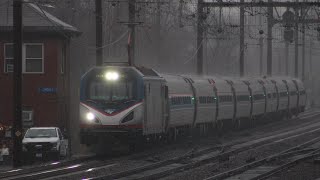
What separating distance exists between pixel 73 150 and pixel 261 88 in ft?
67.1

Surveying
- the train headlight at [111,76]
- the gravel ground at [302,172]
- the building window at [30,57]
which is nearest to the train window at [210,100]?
the building window at [30,57]

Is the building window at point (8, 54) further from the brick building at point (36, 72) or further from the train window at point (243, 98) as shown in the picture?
the train window at point (243, 98)

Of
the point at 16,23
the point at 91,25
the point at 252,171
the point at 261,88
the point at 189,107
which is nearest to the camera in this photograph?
the point at 252,171

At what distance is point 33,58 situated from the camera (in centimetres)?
3441

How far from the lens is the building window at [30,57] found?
34344 mm

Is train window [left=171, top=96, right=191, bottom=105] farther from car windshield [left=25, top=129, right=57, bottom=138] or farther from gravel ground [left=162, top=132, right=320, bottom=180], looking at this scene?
car windshield [left=25, top=129, right=57, bottom=138]

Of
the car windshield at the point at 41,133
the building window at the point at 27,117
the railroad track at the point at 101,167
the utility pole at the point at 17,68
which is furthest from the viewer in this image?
the building window at the point at 27,117

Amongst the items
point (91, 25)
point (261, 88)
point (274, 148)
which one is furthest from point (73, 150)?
point (91, 25)

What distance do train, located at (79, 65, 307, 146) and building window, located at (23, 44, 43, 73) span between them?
6654 millimetres

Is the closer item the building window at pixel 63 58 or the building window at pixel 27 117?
the building window at pixel 27 117

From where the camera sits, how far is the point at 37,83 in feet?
113

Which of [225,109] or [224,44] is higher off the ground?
[224,44]

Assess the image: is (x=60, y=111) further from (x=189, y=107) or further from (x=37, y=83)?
(x=189, y=107)

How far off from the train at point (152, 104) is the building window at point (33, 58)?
6654 mm
